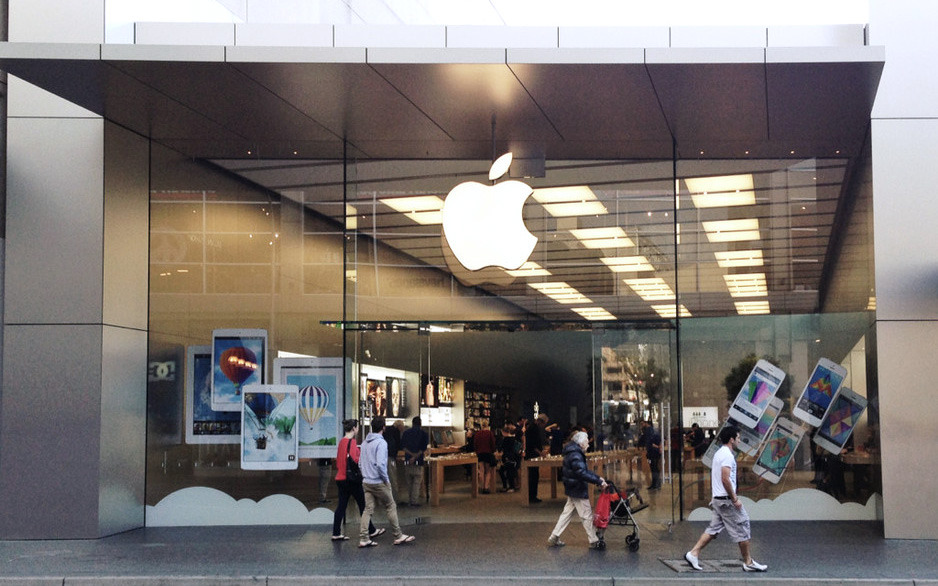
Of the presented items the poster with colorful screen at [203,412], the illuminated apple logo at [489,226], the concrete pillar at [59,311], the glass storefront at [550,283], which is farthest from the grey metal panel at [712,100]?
the poster with colorful screen at [203,412]

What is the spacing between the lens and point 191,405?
15.3 m

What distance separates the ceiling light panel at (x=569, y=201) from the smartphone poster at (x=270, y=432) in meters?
4.55

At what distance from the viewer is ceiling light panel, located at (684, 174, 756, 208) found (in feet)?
52.3

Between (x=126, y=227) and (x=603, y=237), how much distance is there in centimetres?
667

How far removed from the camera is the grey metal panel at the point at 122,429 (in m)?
13.9

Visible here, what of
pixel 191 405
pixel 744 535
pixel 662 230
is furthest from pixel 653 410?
pixel 191 405

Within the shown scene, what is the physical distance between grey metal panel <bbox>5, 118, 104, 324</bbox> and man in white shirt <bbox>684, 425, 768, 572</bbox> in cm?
786

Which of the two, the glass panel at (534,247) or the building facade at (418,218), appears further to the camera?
the glass panel at (534,247)

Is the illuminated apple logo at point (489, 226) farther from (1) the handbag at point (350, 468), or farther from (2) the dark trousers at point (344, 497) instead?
(2) the dark trousers at point (344, 497)

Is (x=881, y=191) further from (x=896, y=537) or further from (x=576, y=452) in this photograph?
(x=576, y=452)

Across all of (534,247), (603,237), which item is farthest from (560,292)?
(603,237)

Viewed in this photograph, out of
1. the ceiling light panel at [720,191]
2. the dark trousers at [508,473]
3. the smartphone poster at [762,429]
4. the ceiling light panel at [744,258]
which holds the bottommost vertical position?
the dark trousers at [508,473]

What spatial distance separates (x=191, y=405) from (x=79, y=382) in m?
1.89

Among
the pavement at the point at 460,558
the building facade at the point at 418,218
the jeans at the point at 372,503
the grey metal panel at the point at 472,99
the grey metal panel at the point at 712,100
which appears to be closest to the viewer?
the pavement at the point at 460,558
